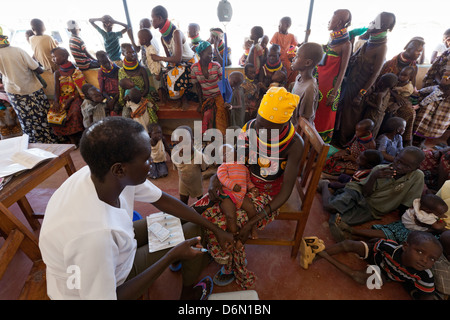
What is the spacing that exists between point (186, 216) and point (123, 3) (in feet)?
12.6

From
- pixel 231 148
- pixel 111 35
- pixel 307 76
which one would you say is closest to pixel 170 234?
pixel 231 148

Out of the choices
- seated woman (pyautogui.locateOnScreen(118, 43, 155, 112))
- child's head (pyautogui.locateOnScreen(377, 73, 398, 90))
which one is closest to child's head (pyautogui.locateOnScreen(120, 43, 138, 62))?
seated woman (pyautogui.locateOnScreen(118, 43, 155, 112))

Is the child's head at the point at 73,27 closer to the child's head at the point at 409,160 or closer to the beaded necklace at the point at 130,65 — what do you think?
the beaded necklace at the point at 130,65

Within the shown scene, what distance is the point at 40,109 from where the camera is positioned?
12.7 feet

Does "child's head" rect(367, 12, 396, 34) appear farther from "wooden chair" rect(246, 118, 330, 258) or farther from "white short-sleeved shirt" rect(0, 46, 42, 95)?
"white short-sleeved shirt" rect(0, 46, 42, 95)

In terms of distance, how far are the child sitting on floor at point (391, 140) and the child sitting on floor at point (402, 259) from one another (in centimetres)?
130

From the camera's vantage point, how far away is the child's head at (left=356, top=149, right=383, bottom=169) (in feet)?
8.59

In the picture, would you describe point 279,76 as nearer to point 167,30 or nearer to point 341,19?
point 341,19

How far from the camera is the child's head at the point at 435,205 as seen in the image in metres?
1.85

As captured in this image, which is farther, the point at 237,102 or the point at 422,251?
the point at 237,102

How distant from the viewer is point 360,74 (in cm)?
325

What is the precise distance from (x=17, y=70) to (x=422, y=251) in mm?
5321

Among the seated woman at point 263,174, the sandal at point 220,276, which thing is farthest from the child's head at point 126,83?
the sandal at point 220,276
